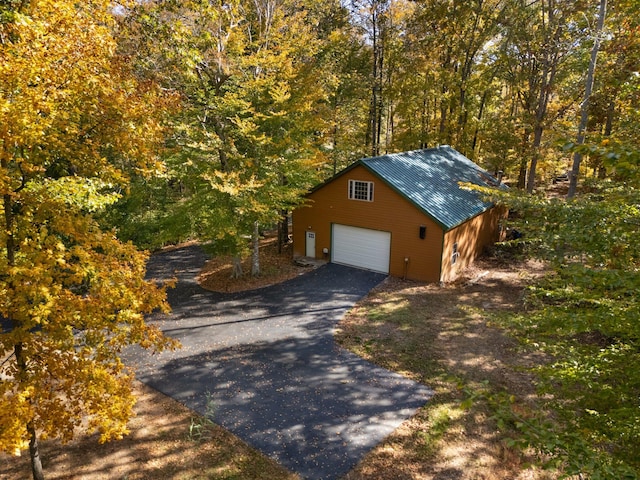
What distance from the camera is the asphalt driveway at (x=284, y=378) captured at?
356 inches

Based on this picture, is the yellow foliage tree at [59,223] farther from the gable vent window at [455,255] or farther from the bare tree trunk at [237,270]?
the gable vent window at [455,255]

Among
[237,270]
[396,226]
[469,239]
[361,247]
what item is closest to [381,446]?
[396,226]

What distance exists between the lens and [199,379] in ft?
37.1

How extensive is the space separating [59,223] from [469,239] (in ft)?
60.5

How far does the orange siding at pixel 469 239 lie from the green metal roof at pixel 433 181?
1.92ft

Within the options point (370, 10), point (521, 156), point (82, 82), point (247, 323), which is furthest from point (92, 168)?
point (521, 156)

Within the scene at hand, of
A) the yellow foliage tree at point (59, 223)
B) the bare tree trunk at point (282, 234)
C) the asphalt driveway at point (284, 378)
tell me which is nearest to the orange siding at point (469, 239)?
the asphalt driveway at point (284, 378)

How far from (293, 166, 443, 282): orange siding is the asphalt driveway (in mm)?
3195

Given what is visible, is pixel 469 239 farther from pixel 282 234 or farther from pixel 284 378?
pixel 284 378

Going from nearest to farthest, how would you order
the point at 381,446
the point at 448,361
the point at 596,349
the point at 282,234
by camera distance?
the point at 596,349, the point at 381,446, the point at 448,361, the point at 282,234

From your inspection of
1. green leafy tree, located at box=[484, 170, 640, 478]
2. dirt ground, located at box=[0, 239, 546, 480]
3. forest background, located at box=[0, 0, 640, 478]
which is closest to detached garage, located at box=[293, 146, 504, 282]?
forest background, located at box=[0, 0, 640, 478]

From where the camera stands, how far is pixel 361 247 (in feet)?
66.1

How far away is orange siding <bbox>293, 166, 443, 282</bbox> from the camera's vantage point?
18156 mm

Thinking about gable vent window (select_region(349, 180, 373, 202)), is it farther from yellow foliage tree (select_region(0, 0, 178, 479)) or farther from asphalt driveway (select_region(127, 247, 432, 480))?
yellow foliage tree (select_region(0, 0, 178, 479))
